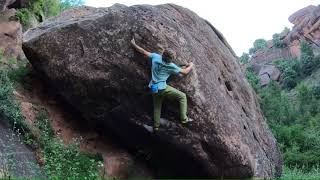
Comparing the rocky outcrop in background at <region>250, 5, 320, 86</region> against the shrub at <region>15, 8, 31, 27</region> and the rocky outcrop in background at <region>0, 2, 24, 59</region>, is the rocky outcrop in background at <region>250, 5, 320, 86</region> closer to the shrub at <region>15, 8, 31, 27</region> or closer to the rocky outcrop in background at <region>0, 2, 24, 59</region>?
the shrub at <region>15, 8, 31, 27</region>

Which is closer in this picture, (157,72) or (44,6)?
(157,72)

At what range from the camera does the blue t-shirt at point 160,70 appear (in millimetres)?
11445

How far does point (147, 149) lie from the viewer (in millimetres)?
13266

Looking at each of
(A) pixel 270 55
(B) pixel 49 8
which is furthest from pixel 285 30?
(B) pixel 49 8

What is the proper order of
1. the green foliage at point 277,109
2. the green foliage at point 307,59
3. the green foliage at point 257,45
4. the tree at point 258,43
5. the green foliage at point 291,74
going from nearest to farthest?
the green foliage at point 277,109, the green foliage at point 307,59, the green foliage at point 291,74, the green foliage at point 257,45, the tree at point 258,43

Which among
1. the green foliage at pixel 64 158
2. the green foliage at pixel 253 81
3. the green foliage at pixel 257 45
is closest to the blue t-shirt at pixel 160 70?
the green foliage at pixel 64 158

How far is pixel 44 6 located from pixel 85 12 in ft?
30.3

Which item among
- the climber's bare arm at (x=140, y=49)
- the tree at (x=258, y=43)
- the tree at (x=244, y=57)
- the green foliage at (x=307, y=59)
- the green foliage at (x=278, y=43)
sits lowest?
the tree at (x=258, y=43)

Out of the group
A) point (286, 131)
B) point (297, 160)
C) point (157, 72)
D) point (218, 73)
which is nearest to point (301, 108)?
point (286, 131)


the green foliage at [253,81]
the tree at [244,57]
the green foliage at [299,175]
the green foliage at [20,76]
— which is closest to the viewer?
the green foliage at [299,175]

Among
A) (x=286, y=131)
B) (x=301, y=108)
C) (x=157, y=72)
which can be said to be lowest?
(x=301, y=108)

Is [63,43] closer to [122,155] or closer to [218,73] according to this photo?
[122,155]

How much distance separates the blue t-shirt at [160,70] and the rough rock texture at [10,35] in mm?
7887

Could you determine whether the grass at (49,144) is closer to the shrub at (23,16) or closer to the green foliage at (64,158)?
the green foliage at (64,158)
